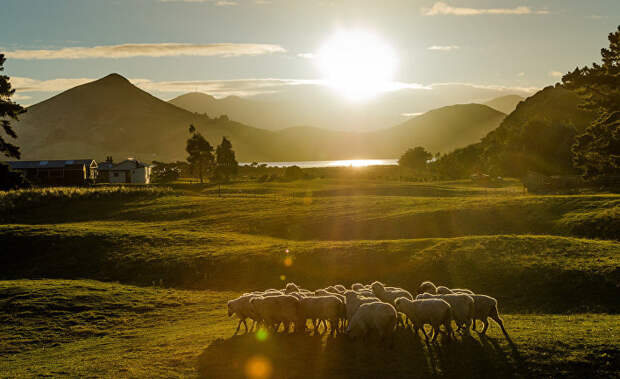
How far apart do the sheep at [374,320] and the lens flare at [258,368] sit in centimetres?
353

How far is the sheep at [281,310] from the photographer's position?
1820 cm

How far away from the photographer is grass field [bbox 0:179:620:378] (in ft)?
50.8

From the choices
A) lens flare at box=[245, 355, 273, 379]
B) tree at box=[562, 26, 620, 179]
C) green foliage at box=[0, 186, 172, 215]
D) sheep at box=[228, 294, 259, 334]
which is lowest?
lens flare at box=[245, 355, 273, 379]

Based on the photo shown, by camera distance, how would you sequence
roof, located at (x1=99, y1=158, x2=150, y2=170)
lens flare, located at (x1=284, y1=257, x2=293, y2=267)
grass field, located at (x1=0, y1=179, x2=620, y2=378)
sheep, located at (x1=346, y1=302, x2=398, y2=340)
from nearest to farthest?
grass field, located at (x1=0, y1=179, x2=620, y2=378) < sheep, located at (x1=346, y1=302, x2=398, y2=340) < lens flare, located at (x1=284, y1=257, x2=293, y2=267) < roof, located at (x1=99, y1=158, x2=150, y2=170)

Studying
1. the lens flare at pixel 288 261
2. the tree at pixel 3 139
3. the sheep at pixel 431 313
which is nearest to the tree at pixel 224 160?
the tree at pixel 3 139

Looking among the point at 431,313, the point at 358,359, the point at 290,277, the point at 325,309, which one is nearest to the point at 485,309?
the point at 431,313

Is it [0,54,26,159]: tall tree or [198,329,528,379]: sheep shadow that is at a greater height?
[0,54,26,159]: tall tree

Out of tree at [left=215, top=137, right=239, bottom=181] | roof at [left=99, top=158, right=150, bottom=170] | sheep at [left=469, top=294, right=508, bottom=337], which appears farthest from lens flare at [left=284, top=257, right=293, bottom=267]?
tree at [left=215, top=137, right=239, bottom=181]

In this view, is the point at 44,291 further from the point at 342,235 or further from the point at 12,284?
the point at 342,235

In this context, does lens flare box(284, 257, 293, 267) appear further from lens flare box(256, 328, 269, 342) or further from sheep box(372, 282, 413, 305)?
lens flare box(256, 328, 269, 342)

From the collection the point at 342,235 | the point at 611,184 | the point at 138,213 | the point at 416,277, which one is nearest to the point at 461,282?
the point at 416,277

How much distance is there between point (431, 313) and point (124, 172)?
119 metres

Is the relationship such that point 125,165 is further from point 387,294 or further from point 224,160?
point 387,294

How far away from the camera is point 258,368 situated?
1491cm
